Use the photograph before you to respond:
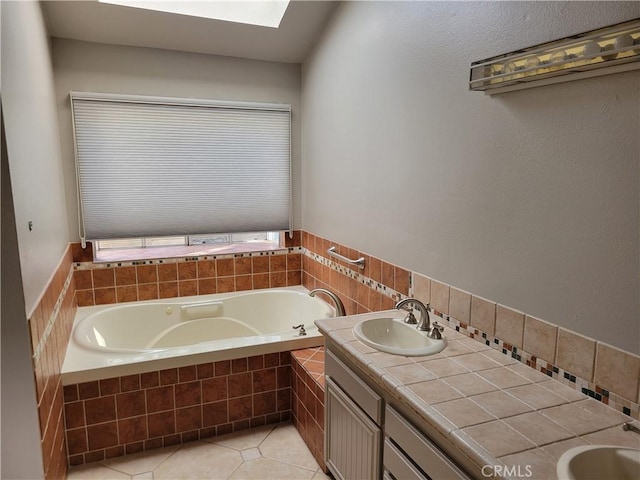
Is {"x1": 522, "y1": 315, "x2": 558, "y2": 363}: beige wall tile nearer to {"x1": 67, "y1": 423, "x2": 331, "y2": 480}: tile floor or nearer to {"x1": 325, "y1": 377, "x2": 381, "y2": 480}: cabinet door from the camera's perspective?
{"x1": 325, "y1": 377, "x2": 381, "y2": 480}: cabinet door

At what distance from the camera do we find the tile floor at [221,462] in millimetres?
2178

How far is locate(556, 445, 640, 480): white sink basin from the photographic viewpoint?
1.00m

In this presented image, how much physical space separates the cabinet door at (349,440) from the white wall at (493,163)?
0.71 metres

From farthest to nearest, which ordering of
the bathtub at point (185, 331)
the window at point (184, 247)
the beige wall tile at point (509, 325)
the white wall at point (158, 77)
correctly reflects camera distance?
the window at point (184, 247) < the white wall at point (158, 77) < the bathtub at point (185, 331) < the beige wall tile at point (509, 325)

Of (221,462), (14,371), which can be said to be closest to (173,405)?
(221,462)

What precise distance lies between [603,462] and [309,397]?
5.03 feet

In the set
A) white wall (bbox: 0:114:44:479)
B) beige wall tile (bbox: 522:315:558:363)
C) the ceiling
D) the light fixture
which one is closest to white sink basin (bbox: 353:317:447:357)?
beige wall tile (bbox: 522:315:558:363)

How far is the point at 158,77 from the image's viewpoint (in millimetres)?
3113

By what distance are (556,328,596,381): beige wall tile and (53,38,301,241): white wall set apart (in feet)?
8.80

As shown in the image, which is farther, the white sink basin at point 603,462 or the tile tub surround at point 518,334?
the tile tub surround at point 518,334

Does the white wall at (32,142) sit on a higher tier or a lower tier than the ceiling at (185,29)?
lower

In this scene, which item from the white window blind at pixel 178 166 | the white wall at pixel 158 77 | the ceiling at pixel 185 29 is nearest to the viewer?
the ceiling at pixel 185 29

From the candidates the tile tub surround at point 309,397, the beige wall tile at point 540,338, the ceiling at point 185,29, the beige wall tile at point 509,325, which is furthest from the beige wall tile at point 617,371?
the ceiling at point 185,29

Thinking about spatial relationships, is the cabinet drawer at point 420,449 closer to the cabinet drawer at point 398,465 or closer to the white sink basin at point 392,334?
the cabinet drawer at point 398,465
